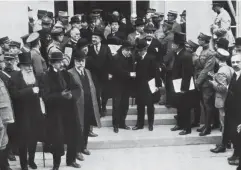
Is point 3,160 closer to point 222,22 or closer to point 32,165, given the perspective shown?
point 32,165

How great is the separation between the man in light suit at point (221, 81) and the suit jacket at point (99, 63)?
2.27 m

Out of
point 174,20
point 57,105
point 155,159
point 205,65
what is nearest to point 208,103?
point 205,65

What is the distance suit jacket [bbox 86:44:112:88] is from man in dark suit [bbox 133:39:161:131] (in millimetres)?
643

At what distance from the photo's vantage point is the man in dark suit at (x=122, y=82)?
34.1ft

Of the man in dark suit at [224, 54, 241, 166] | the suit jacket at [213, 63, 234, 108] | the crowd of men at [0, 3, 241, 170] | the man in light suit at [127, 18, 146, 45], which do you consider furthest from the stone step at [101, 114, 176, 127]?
the man in dark suit at [224, 54, 241, 166]

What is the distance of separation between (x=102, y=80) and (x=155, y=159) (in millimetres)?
2282

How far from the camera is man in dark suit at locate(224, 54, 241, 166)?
337 inches

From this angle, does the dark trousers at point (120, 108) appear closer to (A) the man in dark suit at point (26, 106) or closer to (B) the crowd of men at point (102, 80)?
(B) the crowd of men at point (102, 80)

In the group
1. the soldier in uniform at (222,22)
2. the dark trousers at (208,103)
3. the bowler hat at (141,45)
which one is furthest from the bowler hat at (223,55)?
the soldier in uniform at (222,22)

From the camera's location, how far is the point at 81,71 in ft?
30.0

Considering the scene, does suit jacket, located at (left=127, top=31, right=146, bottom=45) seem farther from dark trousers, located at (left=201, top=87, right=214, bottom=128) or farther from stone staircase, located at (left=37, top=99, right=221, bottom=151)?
dark trousers, located at (left=201, top=87, right=214, bottom=128)

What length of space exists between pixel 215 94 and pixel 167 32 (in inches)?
102

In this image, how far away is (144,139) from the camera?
9.98 meters

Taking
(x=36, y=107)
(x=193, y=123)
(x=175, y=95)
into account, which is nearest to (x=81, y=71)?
(x=36, y=107)
